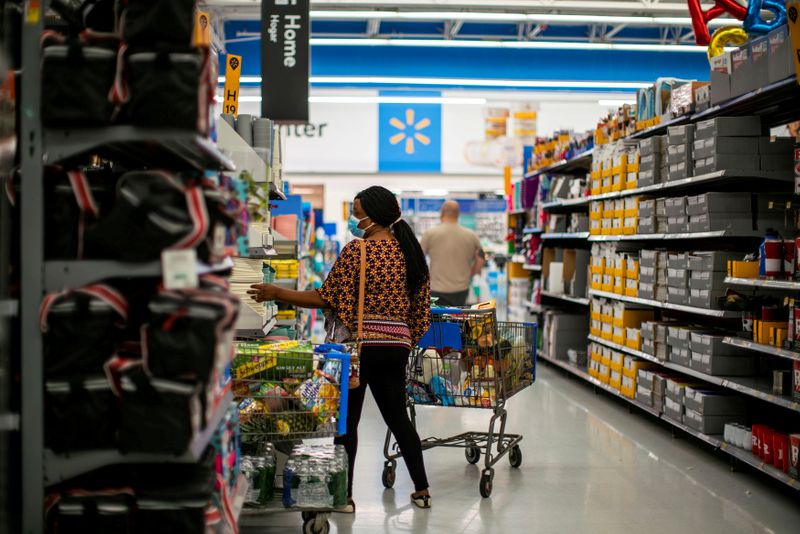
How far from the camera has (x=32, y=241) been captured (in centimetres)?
237

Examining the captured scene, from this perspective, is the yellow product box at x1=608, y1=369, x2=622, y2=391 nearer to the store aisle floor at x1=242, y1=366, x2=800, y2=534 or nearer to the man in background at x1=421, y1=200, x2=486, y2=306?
the store aisle floor at x1=242, y1=366, x2=800, y2=534

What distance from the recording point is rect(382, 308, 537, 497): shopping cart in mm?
4875

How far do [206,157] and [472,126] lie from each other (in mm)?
15880

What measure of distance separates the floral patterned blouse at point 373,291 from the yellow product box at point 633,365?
345 centimetres

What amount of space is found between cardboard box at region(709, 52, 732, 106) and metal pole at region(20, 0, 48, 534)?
4.48 metres

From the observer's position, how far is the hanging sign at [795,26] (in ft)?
14.2

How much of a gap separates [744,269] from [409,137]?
1350 cm

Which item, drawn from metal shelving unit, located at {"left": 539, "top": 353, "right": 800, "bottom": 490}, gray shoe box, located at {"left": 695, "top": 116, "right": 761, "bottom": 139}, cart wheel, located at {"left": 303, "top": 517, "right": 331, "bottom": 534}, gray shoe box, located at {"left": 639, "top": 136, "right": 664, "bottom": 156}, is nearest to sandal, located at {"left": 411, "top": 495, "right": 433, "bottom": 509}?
cart wheel, located at {"left": 303, "top": 517, "right": 331, "bottom": 534}

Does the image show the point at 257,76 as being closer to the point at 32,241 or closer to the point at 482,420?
the point at 482,420

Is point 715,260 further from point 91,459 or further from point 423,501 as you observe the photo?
point 91,459

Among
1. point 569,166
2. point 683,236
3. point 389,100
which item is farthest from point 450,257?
point 389,100

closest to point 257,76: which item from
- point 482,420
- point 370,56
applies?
point 370,56

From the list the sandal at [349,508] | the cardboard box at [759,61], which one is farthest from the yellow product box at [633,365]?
the sandal at [349,508]

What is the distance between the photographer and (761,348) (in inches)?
192
